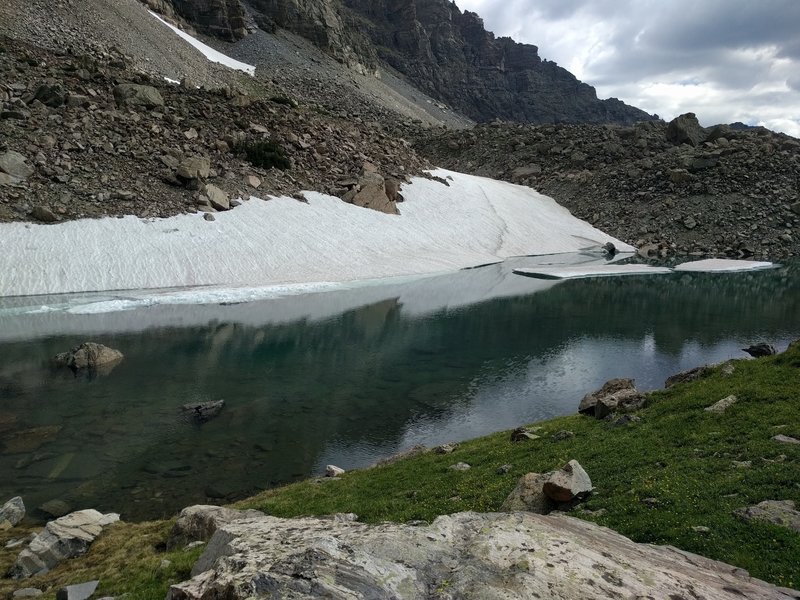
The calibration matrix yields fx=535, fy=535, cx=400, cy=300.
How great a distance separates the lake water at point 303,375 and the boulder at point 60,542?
166cm

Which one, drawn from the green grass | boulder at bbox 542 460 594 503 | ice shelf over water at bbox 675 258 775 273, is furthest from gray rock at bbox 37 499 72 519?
ice shelf over water at bbox 675 258 775 273

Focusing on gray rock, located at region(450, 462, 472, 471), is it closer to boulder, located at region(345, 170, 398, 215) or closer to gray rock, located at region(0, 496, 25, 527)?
gray rock, located at region(0, 496, 25, 527)

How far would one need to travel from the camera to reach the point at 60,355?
27.9 metres

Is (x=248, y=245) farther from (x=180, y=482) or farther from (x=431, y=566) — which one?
(x=431, y=566)

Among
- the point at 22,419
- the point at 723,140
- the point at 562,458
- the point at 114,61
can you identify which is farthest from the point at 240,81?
the point at 562,458

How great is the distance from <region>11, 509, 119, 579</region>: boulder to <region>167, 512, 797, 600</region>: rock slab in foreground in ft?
20.5

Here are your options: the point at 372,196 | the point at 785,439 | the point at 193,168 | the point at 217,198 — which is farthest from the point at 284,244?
the point at 785,439

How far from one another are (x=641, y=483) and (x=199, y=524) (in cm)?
981

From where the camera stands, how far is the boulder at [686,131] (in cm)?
10175

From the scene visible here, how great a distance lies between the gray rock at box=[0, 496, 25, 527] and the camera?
47.4 ft

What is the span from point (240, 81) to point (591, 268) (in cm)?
8223

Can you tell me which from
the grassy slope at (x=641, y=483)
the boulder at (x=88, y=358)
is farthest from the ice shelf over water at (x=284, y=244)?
the grassy slope at (x=641, y=483)

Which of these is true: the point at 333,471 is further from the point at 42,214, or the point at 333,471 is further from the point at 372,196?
the point at 372,196

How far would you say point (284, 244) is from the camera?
178 feet
